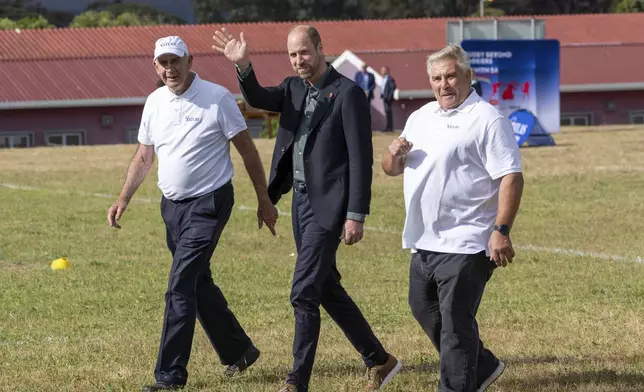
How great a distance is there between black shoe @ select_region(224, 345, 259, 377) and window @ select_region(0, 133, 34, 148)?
40505 mm

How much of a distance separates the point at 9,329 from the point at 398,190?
41.4 ft

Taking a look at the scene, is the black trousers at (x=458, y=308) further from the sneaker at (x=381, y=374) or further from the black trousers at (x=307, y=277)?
the sneaker at (x=381, y=374)

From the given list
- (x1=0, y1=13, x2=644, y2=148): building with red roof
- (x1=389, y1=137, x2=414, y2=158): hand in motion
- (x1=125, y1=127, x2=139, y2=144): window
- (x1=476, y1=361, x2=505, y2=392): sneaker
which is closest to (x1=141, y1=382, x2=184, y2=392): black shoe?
(x1=476, y1=361, x2=505, y2=392): sneaker

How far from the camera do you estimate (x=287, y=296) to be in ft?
40.1

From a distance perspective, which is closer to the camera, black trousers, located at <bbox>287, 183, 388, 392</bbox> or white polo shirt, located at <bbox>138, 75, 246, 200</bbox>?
black trousers, located at <bbox>287, 183, 388, 392</bbox>

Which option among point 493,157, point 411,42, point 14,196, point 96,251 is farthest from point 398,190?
point 411,42

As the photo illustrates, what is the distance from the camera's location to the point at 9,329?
427 inches

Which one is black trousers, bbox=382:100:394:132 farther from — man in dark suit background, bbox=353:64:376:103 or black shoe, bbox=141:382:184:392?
black shoe, bbox=141:382:184:392

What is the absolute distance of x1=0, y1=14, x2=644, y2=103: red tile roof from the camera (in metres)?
50.2

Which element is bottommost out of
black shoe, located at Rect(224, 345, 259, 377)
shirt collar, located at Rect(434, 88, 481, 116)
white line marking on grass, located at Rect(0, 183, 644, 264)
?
white line marking on grass, located at Rect(0, 183, 644, 264)

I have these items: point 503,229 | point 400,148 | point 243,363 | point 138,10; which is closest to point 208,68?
point 138,10

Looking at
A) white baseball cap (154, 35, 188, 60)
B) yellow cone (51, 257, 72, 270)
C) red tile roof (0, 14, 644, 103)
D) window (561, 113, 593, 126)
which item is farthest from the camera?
window (561, 113, 593, 126)

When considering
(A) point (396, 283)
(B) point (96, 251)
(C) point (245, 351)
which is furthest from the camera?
(B) point (96, 251)

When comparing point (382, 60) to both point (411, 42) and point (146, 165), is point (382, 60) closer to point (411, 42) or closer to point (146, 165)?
point (411, 42)
